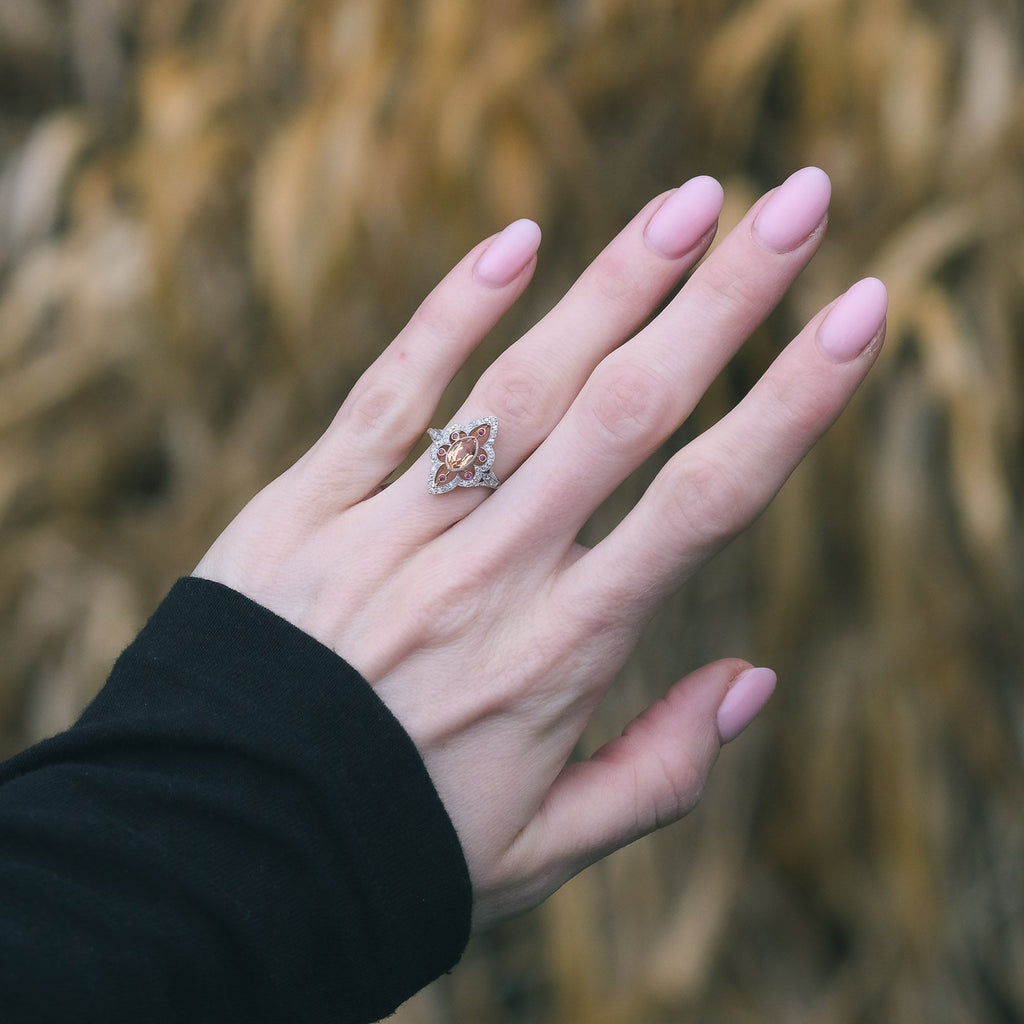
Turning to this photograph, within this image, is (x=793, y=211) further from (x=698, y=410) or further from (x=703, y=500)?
(x=698, y=410)

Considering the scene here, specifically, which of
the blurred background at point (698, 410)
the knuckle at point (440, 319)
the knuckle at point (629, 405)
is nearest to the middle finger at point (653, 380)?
the knuckle at point (629, 405)

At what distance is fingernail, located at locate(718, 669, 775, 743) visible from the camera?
71cm

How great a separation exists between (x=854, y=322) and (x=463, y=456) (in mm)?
260

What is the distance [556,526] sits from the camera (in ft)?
→ 2.29

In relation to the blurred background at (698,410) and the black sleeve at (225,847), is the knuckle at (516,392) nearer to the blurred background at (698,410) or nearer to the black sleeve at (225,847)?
the black sleeve at (225,847)

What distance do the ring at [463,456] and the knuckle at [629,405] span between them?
7cm

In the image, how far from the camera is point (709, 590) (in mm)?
1241

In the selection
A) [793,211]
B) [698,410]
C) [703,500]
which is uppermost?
[793,211]

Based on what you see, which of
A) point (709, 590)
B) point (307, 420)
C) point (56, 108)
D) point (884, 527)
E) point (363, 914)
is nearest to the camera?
point (363, 914)

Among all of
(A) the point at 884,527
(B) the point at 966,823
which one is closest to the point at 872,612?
(A) the point at 884,527

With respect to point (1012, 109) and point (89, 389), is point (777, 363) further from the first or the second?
point (89, 389)

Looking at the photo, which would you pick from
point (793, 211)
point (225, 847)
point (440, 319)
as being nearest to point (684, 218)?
point (793, 211)

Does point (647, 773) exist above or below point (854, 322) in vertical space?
below

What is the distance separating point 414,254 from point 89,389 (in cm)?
52
